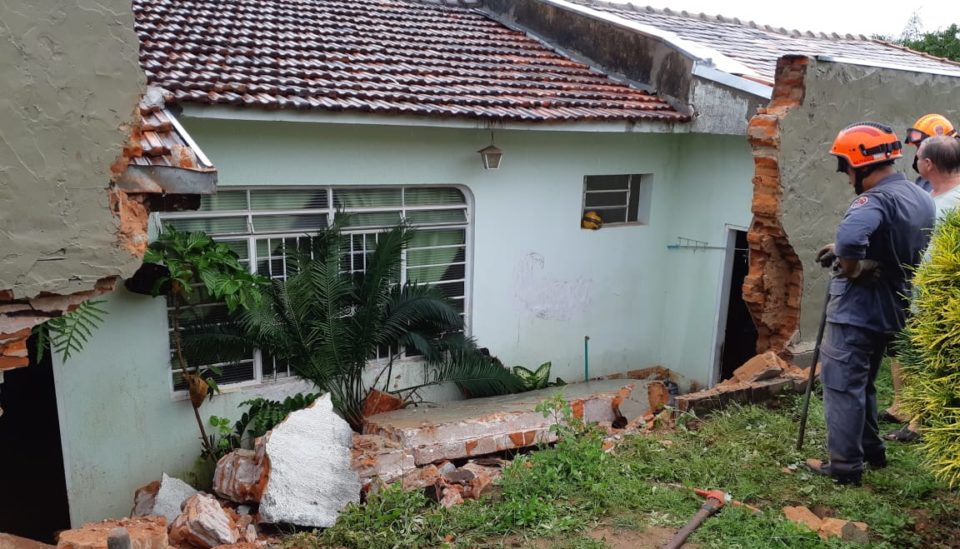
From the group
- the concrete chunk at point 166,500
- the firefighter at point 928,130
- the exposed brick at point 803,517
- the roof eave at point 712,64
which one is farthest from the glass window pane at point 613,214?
the concrete chunk at point 166,500

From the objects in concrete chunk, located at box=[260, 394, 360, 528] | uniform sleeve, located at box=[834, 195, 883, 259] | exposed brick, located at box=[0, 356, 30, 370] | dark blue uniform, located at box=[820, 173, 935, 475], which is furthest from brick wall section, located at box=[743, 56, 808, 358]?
exposed brick, located at box=[0, 356, 30, 370]

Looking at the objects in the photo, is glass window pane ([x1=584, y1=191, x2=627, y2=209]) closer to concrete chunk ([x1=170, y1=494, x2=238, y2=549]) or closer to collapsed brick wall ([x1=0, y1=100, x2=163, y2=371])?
→ collapsed brick wall ([x1=0, y1=100, x2=163, y2=371])

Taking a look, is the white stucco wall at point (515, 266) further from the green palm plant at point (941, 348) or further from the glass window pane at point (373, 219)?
the green palm plant at point (941, 348)

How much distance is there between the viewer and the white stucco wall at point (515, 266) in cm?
654

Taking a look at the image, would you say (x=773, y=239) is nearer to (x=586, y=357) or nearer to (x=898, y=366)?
(x=898, y=366)

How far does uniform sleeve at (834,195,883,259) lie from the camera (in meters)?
4.23

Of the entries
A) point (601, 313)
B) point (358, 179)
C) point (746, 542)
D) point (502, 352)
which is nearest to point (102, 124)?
point (358, 179)

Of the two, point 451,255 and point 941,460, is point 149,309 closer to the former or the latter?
point 451,255

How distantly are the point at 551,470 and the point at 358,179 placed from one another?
3913 mm

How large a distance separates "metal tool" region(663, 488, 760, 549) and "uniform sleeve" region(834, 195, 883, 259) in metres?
1.71

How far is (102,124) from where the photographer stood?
4188 mm

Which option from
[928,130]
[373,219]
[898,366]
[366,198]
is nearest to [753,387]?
[898,366]

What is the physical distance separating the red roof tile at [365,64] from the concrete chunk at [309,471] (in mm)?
2898

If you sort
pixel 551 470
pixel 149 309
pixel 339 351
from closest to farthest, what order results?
pixel 551 470 < pixel 149 309 < pixel 339 351
